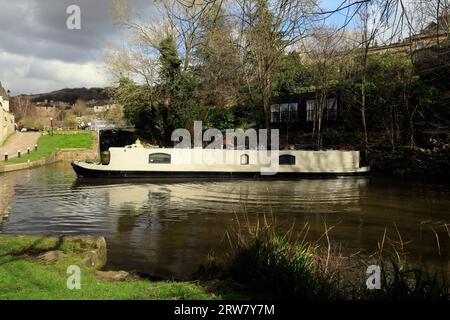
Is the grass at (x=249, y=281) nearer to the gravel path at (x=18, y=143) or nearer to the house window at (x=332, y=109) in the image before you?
the house window at (x=332, y=109)

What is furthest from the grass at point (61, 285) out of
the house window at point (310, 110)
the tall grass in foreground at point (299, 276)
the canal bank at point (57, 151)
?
the house window at point (310, 110)

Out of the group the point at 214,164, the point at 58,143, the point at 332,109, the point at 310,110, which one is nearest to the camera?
the point at 214,164

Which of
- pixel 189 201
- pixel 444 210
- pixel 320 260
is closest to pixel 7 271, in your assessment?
pixel 320 260

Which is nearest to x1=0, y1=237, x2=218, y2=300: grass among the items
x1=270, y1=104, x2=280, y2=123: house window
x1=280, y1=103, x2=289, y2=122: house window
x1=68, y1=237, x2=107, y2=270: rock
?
x1=68, y1=237, x2=107, y2=270: rock

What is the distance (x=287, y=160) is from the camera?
23188mm

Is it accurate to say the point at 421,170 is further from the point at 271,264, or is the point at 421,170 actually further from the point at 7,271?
the point at 7,271

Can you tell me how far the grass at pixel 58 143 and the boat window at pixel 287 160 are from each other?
1797cm

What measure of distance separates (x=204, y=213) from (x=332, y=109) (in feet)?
71.8

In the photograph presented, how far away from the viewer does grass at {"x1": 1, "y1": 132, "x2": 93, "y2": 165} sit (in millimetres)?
34550

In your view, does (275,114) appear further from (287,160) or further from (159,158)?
(159,158)

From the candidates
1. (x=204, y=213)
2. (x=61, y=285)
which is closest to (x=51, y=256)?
(x=61, y=285)

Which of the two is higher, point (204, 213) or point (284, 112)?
point (284, 112)

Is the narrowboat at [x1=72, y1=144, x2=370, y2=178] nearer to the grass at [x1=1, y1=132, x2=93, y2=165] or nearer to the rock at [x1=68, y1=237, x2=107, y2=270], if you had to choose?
the grass at [x1=1, y1=132, x2=93, y2=165]
